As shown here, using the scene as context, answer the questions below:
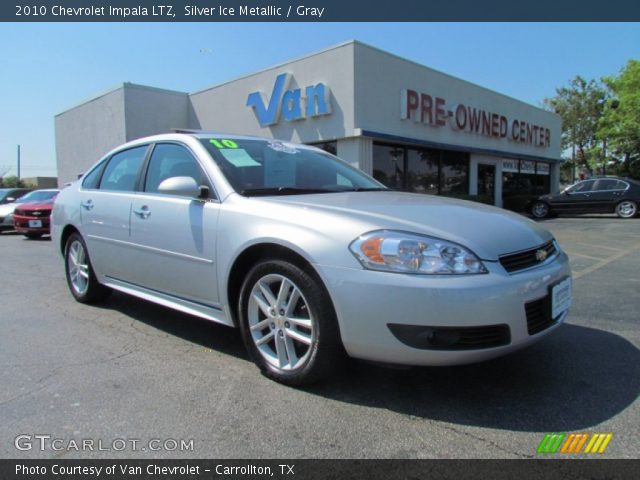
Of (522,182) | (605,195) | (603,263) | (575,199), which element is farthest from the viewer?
(522,182)

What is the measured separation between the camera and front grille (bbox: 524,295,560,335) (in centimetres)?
254

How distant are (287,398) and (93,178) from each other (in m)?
3.26

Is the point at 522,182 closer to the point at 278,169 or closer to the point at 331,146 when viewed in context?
the point at 331,146

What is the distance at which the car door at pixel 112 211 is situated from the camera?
13.2 ft

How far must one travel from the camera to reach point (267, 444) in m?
2.25

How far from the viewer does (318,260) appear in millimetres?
2590

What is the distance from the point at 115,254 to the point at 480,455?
3240 millimetres

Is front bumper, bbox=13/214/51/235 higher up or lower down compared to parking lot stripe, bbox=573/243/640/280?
higher up

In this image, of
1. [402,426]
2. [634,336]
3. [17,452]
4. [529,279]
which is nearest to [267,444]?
[402,426]

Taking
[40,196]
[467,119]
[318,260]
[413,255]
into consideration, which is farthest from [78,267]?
[467,119]

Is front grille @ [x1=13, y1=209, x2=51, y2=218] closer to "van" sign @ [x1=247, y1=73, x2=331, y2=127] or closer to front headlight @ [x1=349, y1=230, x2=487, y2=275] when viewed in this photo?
"van" sign @ [x1=247, y1=73, x2=331, y2=127]

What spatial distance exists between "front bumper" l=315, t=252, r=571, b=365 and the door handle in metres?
1.75
